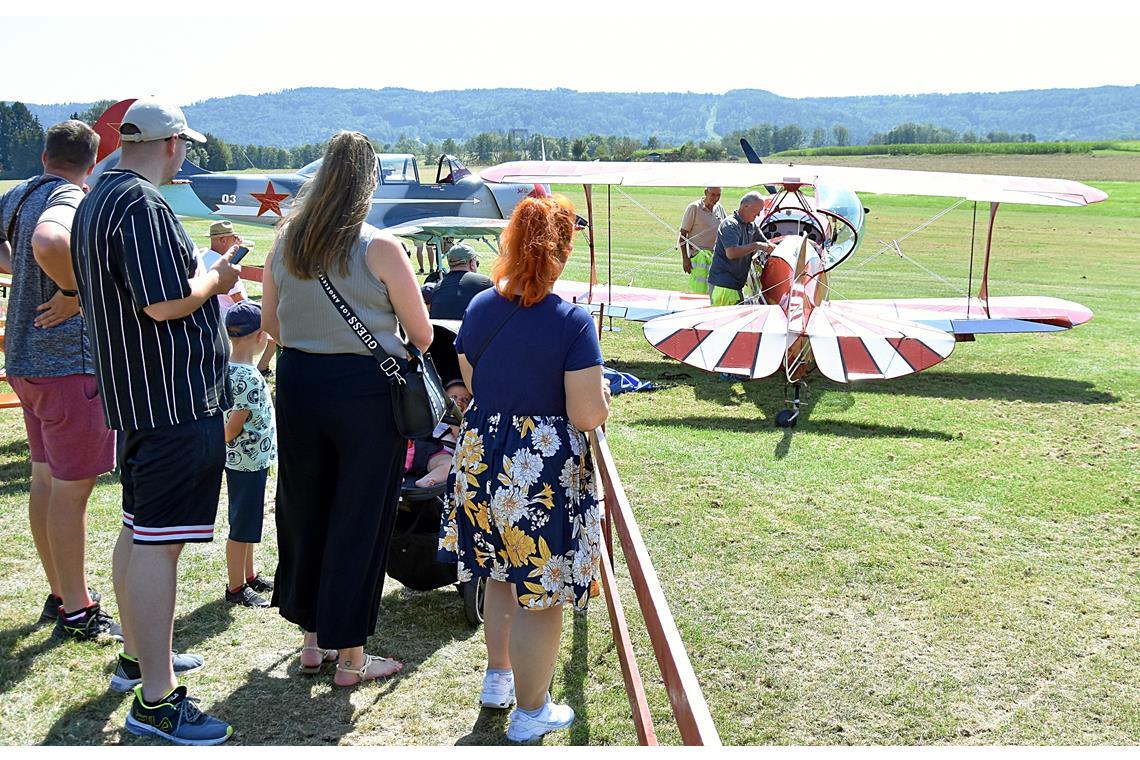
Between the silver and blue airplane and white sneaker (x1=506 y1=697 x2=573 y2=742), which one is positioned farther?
the silver and blue airplane

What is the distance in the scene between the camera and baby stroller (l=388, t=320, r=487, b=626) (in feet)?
12.0

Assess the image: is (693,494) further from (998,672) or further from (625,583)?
(998,672)

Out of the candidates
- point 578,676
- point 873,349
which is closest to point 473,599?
point 578,676

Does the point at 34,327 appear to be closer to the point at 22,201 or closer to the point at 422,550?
the point at 22,201

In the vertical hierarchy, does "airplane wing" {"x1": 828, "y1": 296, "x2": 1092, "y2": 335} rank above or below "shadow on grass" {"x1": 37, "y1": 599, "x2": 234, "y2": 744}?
above

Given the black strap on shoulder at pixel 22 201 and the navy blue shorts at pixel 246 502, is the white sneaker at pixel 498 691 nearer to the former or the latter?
the navy blue shorts at pixel 246 502

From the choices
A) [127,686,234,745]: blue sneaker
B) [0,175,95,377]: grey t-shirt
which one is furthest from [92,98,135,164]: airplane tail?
[127,686,234,745]: blue sneaker

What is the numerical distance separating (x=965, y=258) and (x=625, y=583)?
2022 cm

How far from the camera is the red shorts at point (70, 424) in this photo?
3.34 meters

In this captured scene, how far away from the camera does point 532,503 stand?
2.74 metres

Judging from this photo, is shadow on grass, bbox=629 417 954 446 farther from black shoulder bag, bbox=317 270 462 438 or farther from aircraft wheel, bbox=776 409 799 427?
black shoulder bag, bbox=317 270 462 438

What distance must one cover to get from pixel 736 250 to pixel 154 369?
659 cm

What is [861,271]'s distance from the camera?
61.5 feet

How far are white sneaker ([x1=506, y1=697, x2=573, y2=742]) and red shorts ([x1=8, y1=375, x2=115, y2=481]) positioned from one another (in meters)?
Result: 1.75
